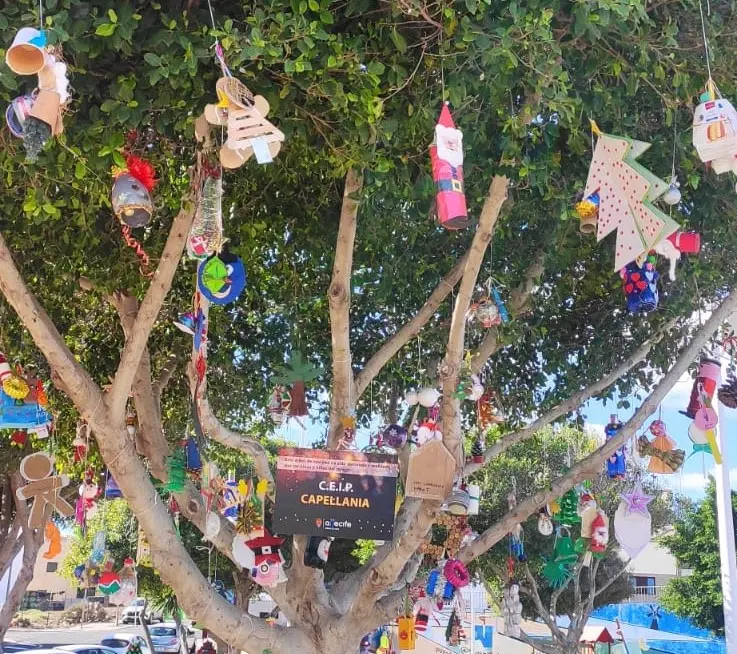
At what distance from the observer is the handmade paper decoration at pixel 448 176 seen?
3422 mm

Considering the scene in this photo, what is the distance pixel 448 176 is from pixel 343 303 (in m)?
2.05

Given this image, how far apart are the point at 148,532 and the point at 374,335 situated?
351 centimetres

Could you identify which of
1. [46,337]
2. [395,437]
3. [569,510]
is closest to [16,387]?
[46,337]

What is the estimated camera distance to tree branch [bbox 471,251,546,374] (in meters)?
Answer: 6.51

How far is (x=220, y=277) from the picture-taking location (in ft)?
14.6

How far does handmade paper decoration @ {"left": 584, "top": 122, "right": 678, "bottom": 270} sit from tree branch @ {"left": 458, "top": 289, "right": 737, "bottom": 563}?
7.29 ft

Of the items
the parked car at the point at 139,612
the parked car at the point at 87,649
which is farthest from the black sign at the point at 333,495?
the parked car at the point at 87,649

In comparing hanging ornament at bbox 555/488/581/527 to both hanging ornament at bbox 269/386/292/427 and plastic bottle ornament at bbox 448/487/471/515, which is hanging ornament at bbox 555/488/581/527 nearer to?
plastic bottle ornament at bbox 448/487/471/515

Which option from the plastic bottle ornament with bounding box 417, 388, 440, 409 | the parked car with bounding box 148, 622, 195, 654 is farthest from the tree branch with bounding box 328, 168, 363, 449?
the parked car with bounding box 148, 622, 195, 654

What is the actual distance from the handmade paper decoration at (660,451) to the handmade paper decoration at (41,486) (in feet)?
16.5

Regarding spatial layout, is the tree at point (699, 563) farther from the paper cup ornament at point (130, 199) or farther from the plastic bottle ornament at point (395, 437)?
the paper cup ornament at point (130, 199)

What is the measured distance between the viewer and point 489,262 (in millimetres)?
7230

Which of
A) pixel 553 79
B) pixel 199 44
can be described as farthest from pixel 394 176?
pixel 199 44

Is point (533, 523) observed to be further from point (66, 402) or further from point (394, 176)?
point (394, 176)
